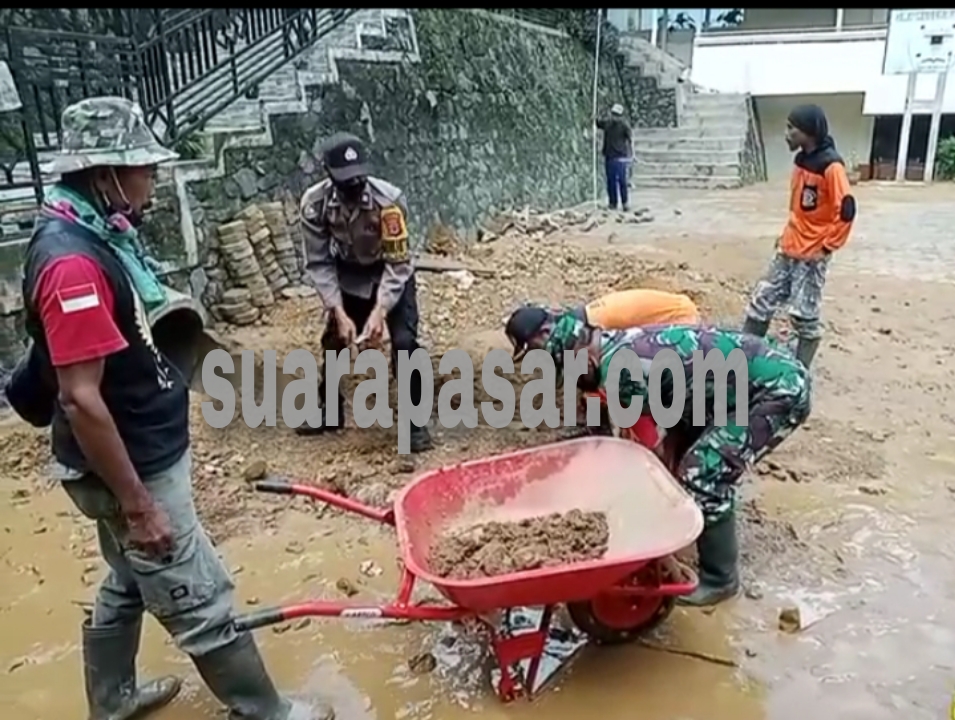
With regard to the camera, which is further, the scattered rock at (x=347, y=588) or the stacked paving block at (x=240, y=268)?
the stacked paving block at (x=240, y=268)

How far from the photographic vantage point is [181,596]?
2096 mm

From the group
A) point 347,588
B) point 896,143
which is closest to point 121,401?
point 347,588

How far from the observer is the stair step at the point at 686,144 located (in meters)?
16.9

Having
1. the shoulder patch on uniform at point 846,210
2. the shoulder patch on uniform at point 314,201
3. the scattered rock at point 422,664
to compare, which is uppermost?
the shoulder patch on uniform at point 314,201

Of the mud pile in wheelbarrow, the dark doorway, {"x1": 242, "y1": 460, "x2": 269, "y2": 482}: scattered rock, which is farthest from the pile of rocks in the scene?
the dark doorway

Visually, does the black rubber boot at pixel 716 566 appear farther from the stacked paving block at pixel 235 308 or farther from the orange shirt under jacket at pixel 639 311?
the stacked paving block at pixel 235 308

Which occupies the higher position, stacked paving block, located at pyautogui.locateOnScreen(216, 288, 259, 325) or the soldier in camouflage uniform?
the soldier in camouflage uniform

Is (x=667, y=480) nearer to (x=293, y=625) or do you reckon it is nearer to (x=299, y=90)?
(x=293, y=625)

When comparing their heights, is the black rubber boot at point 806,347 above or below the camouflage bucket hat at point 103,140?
below

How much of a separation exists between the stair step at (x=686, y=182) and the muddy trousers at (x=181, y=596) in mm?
14879

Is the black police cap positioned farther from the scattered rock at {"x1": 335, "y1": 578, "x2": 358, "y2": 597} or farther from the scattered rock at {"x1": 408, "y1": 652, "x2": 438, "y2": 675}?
the scattered rock at {"x1": 408, "y1": 652, "x2": 438, "y2": 675}

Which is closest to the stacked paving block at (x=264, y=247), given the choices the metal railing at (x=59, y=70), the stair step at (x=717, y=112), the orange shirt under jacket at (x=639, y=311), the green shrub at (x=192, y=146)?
the green shrub at (x=192, y=146)

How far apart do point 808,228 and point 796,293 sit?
0.38 metres

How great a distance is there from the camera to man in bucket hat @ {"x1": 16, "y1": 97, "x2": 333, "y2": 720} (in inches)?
69.6
